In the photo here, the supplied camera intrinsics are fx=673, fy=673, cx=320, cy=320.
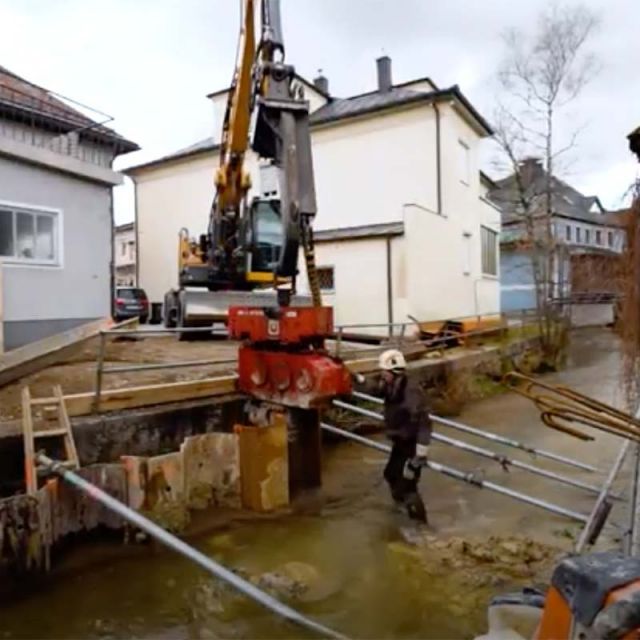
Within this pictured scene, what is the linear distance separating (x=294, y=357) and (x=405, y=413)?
1.43 meters

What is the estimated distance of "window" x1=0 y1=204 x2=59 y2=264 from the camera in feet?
37.9

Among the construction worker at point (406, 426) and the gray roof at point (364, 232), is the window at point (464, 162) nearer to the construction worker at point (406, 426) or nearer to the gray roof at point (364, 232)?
the gray roof at point (364, 232)

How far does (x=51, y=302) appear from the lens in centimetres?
1238

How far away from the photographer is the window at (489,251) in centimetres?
2481

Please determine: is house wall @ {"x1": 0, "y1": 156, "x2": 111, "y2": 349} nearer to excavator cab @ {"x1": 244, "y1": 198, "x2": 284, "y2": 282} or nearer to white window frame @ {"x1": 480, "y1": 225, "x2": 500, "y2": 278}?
excavator cab @ {"x1": 244, "y1": 198, "x2": 284, "y2": 282}

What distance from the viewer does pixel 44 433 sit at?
6215 millimetres

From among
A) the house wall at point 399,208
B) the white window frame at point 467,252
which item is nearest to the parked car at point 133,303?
the house wall at point 399,208

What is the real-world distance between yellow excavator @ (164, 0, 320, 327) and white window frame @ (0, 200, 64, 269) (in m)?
2.67

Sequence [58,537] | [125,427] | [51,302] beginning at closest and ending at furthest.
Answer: [58,537]
[125,427]
[51,302]

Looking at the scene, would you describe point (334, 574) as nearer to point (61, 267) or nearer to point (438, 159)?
point (61, 267)

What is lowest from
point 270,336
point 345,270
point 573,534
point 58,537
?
point 573,534

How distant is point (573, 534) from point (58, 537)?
4995 millimetres

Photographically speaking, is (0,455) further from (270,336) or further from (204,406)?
(270,336)

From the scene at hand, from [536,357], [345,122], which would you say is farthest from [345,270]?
[536,357]
